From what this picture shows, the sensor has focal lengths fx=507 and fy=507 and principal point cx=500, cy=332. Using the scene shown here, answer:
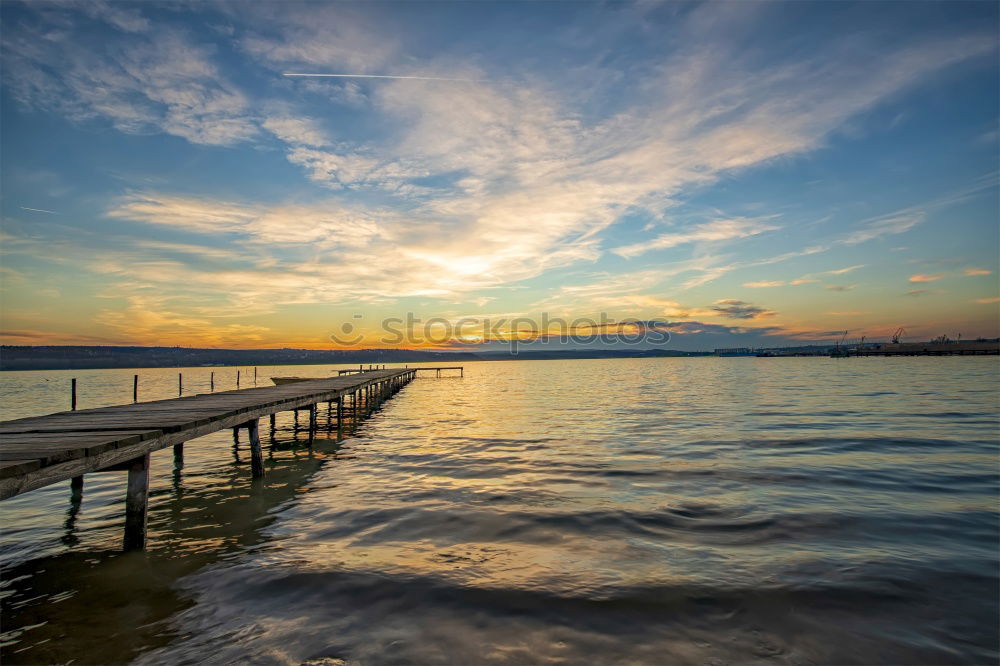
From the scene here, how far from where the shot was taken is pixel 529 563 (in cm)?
662

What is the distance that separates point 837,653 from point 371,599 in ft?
15.1

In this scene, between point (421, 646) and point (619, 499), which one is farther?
point (619, 499)

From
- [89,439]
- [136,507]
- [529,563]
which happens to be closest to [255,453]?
[136,507]

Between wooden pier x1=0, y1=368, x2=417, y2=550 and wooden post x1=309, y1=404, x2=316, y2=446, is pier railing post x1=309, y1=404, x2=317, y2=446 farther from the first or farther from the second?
wooden pier x1=0, y1=368, x2=417, y2=550

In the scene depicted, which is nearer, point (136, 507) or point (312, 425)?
point (136, 507)

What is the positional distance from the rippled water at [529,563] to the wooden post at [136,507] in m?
0.39

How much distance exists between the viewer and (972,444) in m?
15.3

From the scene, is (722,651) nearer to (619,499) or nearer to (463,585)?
(463,585)

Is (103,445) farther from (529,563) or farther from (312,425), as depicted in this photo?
(312,425)

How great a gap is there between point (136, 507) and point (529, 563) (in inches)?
223

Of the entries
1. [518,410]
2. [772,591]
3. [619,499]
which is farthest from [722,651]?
[518,410]

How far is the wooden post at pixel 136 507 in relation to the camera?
7.23 metres

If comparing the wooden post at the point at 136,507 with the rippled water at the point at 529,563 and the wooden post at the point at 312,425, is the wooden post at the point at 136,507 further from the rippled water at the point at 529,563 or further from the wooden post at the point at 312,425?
the wooden post at the point at 312,425

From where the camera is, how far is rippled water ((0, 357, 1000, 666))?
475 cm
